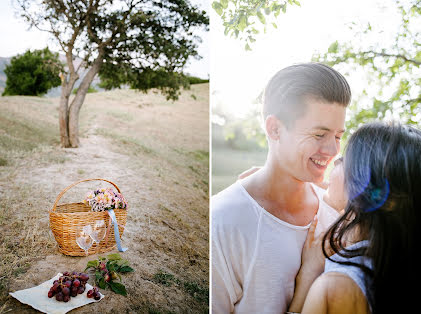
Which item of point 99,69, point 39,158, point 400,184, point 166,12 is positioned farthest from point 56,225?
point 400,184

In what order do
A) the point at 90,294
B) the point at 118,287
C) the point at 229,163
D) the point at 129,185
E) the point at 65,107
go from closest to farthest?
the point at 90,294 → the point at 118,287 → the point at 65,107 → the point at 129,185 → the point at 229,163

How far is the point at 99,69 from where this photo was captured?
2131 mm

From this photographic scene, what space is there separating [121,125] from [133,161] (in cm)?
22

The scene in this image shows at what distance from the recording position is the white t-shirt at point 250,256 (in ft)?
5.12

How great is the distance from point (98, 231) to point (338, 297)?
1154mm

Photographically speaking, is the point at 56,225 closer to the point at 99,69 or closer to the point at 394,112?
the point at 99,69

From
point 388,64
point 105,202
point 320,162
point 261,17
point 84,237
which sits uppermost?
point 261,17

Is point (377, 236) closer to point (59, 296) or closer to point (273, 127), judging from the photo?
point (273, 127)

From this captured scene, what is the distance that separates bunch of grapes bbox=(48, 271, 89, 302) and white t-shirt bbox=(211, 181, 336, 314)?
62 centimetres

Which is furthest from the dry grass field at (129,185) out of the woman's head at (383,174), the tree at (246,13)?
the woman's head at (383,174)

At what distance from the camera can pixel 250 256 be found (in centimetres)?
162

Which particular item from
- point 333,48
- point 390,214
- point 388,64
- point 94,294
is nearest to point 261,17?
point 333,48

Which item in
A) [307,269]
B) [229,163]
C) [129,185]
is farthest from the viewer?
[229,163]

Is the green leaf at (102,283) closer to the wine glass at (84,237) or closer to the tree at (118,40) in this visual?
the wine glass at (84,237)
